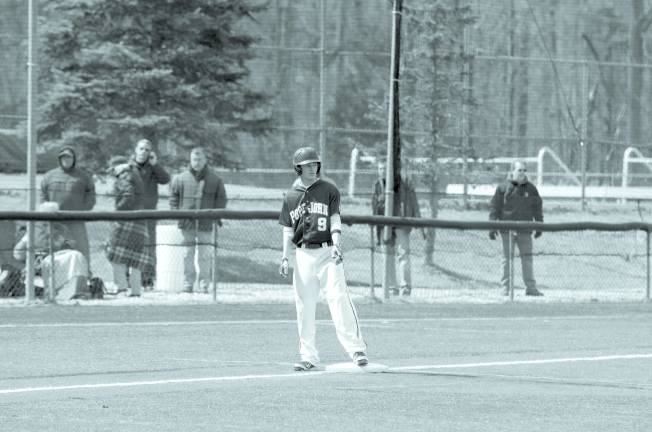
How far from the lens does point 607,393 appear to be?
414 inches

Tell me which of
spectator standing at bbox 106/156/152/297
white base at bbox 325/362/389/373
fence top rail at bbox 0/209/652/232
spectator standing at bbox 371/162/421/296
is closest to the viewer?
white base at bbox 325/362/389/373

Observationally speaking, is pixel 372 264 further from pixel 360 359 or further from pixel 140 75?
pixel 360 359

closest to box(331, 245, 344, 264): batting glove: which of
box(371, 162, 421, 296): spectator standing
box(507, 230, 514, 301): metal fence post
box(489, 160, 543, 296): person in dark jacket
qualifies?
box(371, 162, 421, 296): spectator standing

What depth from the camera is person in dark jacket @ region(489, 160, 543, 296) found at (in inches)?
898

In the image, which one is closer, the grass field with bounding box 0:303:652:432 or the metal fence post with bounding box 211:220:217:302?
the grass field with bounding box 0:303:652:432

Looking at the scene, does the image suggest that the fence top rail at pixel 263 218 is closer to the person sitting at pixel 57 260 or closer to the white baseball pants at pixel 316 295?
the person sitting at pixel 57 260

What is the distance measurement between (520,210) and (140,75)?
20.8 ft

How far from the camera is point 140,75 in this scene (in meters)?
24.6

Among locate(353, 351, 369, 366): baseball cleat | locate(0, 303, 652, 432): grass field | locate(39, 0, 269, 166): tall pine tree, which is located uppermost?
locate(39, 0, 269, 166): tall pine tree

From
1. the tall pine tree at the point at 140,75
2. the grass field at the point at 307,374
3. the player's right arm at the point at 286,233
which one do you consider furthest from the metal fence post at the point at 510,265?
the player's right arm at the point at 286,233

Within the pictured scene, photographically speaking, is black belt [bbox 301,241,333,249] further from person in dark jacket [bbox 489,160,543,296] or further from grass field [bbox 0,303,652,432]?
person in dark jacket [bbox 489,160,543,296]

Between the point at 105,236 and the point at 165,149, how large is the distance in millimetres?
4250

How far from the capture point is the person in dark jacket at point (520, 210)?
22.8 meters

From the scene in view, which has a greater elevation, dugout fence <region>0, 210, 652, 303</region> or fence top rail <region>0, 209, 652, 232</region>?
fence top rail <region>0, 209, 652, 232</region>
